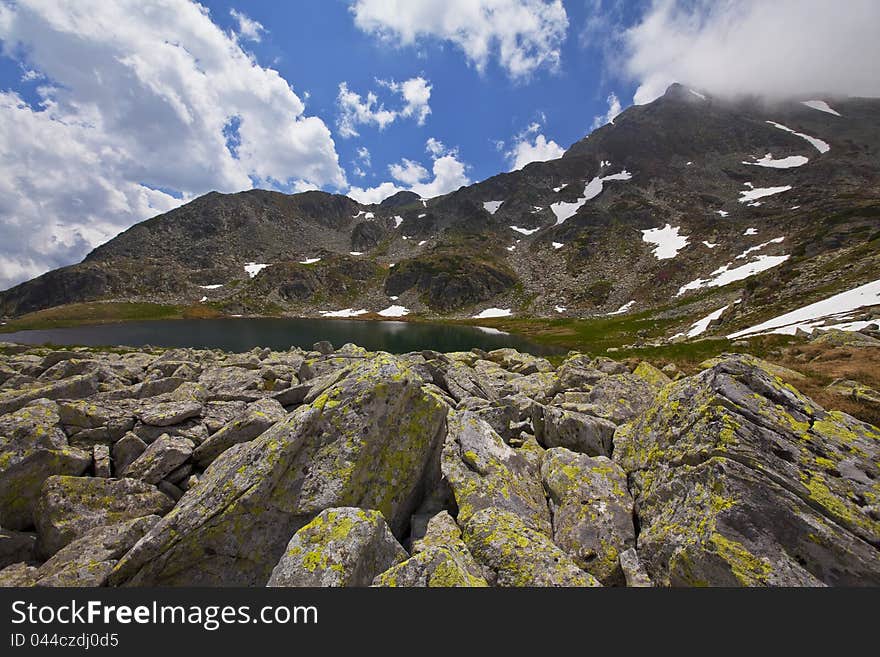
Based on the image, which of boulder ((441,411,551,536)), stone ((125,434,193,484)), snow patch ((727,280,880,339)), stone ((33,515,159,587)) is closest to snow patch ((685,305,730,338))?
snow patch ((727,280,880,339))

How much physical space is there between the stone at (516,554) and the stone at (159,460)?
29.9 ft

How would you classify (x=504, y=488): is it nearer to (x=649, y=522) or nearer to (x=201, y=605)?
(x=649, y=522)

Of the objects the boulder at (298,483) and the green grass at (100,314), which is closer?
the boulder at (298,483)

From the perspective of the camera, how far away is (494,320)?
158 metres

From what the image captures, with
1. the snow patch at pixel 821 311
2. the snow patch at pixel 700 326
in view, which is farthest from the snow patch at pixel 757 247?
the snow patch at pixel 821 311

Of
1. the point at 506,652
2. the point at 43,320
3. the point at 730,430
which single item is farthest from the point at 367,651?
the point at 43,320

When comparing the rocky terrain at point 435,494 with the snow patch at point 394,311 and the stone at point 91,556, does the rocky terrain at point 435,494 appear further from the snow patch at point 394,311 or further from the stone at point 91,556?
the snow patch at point 394,311

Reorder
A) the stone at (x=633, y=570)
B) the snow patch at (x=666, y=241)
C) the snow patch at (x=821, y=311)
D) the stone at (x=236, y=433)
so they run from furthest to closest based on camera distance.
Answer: the snow patch at (x=666, y=241)
the snow patch at (x=821, y=311)
the stone at (x=236, y=433)
the stone at (x=633, y=570)

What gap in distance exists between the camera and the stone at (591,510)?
7.09 metres

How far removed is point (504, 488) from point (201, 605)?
20.8 feet

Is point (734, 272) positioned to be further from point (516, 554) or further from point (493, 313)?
point (516, 554)

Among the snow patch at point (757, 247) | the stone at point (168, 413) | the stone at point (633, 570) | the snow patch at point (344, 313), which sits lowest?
the stone at point (633, 570)

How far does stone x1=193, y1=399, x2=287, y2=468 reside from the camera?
11172 millimetres

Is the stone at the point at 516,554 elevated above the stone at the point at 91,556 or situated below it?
below
